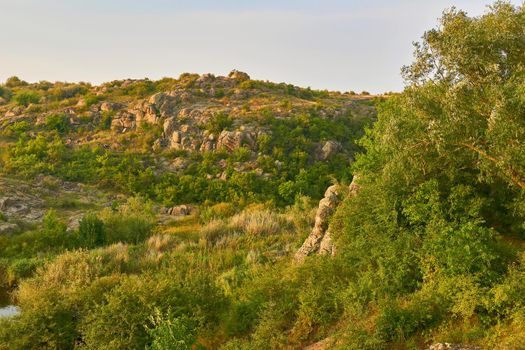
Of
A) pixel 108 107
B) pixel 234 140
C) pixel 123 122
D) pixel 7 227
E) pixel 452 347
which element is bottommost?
pixel 7 227

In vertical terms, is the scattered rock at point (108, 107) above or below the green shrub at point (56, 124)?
above

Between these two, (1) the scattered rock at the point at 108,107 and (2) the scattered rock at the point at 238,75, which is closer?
(1) the scattered rock at the point at 108,107

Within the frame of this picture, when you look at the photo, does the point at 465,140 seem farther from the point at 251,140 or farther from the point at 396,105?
the point at 251,140

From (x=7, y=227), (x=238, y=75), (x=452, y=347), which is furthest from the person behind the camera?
(x=238, y=75)

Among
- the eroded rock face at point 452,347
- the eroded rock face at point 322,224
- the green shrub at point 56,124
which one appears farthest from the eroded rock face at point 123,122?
the eroded rock face at point 452,347

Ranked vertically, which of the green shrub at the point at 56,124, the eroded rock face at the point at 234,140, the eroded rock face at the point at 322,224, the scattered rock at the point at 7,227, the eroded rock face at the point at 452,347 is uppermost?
the green shrub at the point at 56,124

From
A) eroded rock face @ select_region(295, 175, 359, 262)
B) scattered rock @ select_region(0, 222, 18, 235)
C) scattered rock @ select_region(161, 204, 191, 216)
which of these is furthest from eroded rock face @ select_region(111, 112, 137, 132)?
eroded rock face @ select_region(295, 175, 359, 262)

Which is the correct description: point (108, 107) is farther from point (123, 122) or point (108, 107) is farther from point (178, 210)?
point (178, 210)

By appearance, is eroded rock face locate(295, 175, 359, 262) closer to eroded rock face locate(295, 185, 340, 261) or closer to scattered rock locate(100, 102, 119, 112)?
eroded rock face locate(295, 185, 340, 261)

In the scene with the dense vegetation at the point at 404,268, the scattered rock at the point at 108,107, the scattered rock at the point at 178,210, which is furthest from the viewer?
the scattered rock at the point at 108,107

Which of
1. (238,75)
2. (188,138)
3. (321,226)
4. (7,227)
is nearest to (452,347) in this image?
(321,226)

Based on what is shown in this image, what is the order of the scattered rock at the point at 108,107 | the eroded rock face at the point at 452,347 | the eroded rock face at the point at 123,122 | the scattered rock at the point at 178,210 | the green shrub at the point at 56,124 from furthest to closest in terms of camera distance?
1. the scattered rock at the point at 108,107
2. the eroded rock face at the point at 123,122
3. the green shrub at the point at 56,124
4. the scattered rock at the point at 178,210
5. the eroded rock face at the point at 452,347

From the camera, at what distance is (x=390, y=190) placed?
45.4 feet

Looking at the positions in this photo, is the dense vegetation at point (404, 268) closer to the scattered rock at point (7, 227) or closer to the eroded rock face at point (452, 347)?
the eroded rock face at point (452, 347)
